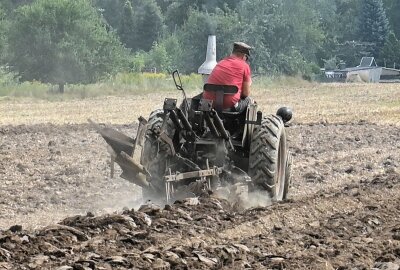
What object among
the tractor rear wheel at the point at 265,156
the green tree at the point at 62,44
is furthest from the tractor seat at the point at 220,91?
the green tree at the point at 62,44

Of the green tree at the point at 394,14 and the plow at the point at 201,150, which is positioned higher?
the plow at the point at 201,150

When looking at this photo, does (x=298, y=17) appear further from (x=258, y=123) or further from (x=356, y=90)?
(x=258, y=123)

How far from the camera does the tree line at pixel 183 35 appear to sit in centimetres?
5550

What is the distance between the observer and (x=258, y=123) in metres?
11.2

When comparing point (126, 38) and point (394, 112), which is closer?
point (394, 112)

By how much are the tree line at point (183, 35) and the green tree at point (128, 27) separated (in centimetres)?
10

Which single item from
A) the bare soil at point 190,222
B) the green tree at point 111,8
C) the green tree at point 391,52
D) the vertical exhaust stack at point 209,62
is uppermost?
the vertical exhaust stack at point 209,62

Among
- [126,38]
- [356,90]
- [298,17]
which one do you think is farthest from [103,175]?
[126,38]

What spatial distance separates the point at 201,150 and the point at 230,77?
91cm

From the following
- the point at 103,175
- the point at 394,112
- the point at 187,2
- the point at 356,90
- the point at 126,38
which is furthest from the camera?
the point at 126,38

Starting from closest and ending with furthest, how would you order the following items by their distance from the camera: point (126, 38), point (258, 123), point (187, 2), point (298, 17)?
1. point (258, 123)
2. point (298, 17)
3. point (187, 2)
4. point (126, 38)

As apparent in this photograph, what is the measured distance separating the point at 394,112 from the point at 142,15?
70.4 meters

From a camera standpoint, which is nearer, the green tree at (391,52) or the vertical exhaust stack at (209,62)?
the vertical exhaust stack at (209,62)

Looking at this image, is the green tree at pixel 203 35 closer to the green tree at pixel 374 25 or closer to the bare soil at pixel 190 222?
the green tree at pixel 374 25
